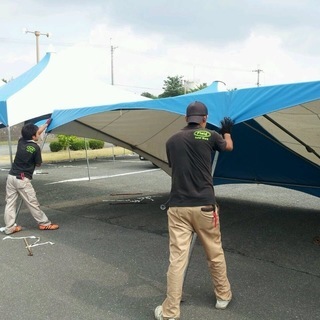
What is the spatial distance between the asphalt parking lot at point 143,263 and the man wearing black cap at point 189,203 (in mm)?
407

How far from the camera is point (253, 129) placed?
6.48 meters

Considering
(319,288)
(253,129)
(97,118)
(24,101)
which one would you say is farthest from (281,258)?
(24,101)

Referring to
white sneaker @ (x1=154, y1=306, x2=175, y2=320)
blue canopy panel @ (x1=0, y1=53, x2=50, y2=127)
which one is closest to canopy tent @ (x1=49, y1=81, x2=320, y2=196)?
blue canopy panel @ (x1=0, y1=53, x2=50, y2=127)

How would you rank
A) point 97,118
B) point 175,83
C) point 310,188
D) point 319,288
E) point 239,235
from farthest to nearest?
point 175,83 < point 97,118 < point 310,188 < point 239,235 < point 319,288

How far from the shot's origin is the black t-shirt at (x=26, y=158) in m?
6.37

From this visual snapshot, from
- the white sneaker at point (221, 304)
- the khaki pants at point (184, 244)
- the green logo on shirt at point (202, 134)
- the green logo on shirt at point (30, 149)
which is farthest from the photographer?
the green logo on shirt at point (30, 149)

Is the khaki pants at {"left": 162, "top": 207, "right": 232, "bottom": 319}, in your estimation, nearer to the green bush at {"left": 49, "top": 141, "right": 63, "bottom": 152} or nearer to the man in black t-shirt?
the man in black t-shirt

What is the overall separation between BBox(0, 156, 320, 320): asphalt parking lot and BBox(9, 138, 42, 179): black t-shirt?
3.29 feet

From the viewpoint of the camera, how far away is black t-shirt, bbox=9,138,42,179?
20.9 ft

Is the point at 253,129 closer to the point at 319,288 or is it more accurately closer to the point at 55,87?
the point at 319,288

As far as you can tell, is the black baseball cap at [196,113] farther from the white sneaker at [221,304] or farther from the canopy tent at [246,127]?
the white sneaker at [221,304]

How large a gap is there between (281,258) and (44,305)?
2.92m

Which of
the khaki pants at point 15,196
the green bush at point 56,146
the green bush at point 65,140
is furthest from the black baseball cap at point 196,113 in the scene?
the green bush at point 56,146

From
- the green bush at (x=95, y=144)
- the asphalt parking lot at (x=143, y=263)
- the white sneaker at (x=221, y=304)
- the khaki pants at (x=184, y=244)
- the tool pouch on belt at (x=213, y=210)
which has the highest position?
the tool pouch on belt at (x=213, y=210)
